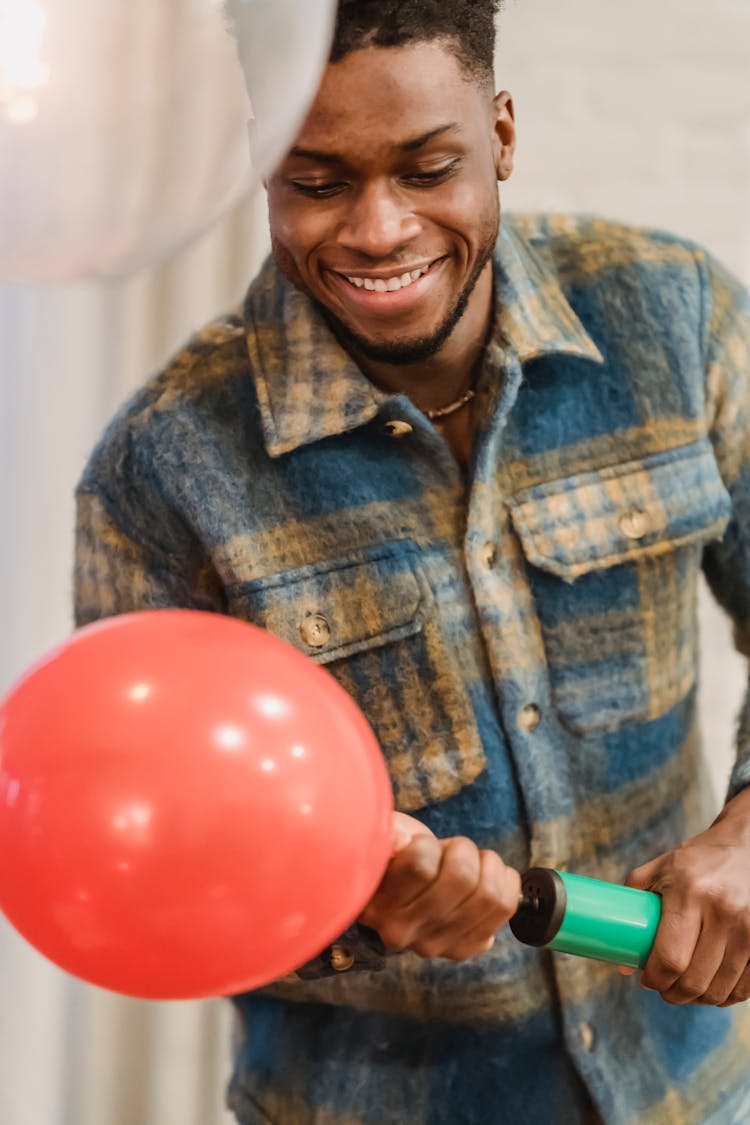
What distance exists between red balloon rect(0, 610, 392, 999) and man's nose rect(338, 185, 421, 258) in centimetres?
28

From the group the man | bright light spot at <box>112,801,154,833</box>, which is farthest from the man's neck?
bright light spot at <box>112,801,154,833</box>

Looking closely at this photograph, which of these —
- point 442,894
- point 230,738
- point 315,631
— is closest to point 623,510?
point 315,631

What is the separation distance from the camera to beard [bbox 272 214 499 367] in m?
0.89

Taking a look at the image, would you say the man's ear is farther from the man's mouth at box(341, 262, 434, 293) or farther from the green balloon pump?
the green balloon pump

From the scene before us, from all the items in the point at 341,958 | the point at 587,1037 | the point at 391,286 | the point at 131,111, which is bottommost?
the point at 587,1037

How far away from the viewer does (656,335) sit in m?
0.99

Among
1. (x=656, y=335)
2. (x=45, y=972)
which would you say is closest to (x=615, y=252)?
(x=656, y=335)

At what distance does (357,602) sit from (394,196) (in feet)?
0.85

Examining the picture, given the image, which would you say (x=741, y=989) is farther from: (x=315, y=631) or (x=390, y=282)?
(x=390, y=282)

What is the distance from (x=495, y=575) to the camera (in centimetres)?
95

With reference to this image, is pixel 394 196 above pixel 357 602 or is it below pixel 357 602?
above

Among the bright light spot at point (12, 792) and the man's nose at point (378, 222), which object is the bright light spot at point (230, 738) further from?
the man's nose at point (378, 222)

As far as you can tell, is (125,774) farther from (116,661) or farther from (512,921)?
(512,921)

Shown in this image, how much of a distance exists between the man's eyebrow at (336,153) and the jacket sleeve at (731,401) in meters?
0.27
